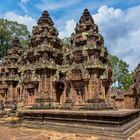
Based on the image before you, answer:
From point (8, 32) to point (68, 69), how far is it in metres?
25.5

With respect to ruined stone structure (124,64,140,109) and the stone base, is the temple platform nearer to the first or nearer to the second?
the stone base

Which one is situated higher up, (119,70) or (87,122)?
(119,70)

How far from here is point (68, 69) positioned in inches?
612

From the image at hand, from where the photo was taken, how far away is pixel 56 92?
657 inches

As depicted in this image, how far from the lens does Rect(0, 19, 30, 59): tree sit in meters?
37.6

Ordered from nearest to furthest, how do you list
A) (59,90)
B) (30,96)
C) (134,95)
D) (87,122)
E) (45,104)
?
(87,122) → (45,104) → (59,90) → (30,96) → (134,95)

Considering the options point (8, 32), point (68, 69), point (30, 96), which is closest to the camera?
point (68, 69)

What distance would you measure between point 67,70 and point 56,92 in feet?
6.93

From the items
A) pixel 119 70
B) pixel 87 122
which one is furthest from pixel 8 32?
pixel 87 122

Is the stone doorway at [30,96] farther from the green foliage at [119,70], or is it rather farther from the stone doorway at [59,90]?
the green foliage at [119,70]

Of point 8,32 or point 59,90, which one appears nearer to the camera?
point 59,90

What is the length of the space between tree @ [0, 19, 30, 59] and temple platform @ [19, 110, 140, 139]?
1133 inches

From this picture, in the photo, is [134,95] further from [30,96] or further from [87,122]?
[87,122]

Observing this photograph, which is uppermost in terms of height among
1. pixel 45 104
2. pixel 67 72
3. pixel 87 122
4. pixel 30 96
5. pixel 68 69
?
pixel 68 69
